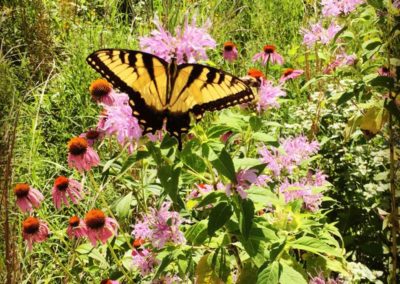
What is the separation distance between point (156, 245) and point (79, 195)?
597 mm

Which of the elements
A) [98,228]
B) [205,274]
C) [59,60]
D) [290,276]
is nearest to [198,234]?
[205,274]

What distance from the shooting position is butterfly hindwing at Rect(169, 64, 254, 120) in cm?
144

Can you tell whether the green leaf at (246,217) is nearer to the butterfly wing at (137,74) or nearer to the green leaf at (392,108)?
the butterfly wing at (137,74)

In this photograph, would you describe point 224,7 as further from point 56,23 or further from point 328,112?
point 328,112

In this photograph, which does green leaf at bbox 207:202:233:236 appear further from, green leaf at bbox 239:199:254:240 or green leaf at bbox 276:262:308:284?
green leaf at bbox 276:262:308:284

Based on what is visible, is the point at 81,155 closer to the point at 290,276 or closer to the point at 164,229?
the point at 164,229

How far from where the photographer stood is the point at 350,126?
6.50ft

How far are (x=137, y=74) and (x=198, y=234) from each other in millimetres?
470

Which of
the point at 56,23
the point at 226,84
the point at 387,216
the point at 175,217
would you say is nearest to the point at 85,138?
the point at 175,217

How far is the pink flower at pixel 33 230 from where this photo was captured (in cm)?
190

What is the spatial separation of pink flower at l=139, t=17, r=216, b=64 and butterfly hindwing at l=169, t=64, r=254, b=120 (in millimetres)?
33

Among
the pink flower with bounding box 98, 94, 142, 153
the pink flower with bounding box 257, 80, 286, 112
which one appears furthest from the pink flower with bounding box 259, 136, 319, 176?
the pink flower with bounding box 98, 94, 142, 153

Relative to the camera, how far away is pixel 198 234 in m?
1.46

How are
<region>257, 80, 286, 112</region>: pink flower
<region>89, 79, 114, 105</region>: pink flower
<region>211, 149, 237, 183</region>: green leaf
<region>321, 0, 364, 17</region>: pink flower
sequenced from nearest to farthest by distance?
1. <region>211, 149, 237, 183</region>: green leaf
2. <region>257, 80, 286, 112</region>: pink flower
3. <region>89, 79, 114, 105</region>: pink flower
4. <region>321, 0, 364, 17</region>: pink flower
